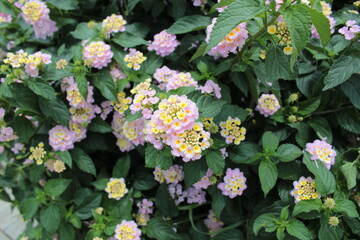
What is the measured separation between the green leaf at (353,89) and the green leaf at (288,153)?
31 cm

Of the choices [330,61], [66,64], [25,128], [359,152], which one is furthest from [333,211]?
[25,128]

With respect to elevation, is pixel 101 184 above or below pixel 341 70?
below

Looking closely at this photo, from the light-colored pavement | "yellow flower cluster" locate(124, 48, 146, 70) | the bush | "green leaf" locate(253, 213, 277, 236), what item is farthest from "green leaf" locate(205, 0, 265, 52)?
the light-colored pavement

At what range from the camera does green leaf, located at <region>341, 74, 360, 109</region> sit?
1.39 m

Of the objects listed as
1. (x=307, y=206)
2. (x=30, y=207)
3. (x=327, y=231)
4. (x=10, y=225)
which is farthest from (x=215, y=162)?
(x=10, y=225)

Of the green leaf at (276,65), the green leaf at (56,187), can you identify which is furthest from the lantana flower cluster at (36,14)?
the green leaf at (276,65)

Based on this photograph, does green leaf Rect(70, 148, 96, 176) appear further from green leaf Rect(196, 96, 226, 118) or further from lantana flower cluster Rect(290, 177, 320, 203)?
lantana flower cluster Rect(290, 177, 320, 203)

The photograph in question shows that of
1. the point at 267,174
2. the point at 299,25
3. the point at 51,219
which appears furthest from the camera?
the point at 51,219

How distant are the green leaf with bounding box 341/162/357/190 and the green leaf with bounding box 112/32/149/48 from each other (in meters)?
0.93

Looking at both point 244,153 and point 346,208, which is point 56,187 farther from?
point 346,208

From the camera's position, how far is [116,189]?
1.58 metres

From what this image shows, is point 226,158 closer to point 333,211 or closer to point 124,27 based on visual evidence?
point 333,211

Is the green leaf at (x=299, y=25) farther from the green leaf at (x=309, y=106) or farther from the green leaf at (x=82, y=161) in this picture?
the green leaf at (x=82, y=161)

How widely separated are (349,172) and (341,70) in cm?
37
